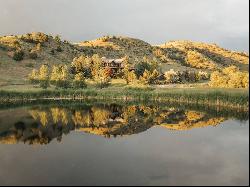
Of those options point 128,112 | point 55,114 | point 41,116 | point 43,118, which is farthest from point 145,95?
point 43,118

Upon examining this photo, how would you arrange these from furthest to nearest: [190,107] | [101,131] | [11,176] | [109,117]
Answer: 1. [190,107]
2. [109,117]
3. [101,131]
4. [11,176]

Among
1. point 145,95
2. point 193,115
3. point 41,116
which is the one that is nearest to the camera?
point 193,115

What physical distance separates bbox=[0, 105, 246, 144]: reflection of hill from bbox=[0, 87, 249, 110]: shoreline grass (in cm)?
706

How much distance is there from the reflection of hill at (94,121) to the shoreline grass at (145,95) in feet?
23.2

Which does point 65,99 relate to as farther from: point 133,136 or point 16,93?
point 133,136

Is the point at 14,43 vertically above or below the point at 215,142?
above

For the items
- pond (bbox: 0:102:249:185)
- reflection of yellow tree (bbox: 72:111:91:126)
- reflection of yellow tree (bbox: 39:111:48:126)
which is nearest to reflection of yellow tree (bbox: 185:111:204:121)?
pond (bbox: 0:102:249:185)

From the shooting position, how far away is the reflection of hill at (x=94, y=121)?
166 feet

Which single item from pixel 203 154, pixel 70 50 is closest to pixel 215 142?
pixel 203 154

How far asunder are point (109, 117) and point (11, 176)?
3481cm

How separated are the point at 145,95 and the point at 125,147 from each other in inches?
1970

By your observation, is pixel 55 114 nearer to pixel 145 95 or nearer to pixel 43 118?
pixel 43 118

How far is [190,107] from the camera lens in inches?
2936

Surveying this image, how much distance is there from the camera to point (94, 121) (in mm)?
61625
